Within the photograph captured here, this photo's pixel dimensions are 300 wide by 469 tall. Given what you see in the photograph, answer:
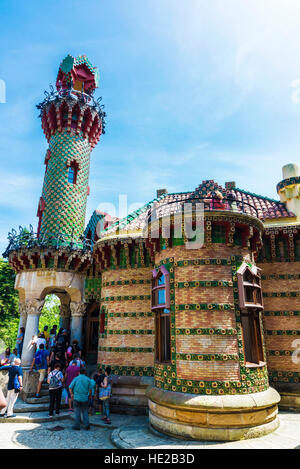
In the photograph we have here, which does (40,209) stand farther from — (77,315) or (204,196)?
(204,196)

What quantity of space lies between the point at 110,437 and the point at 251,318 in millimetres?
5024

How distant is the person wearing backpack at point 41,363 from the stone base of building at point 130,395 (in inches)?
100

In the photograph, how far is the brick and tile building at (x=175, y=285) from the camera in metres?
7.12

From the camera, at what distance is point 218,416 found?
6648 mm

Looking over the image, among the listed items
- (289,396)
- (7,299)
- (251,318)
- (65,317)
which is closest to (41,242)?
(65,317)

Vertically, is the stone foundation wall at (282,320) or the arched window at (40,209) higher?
the arched window at (40,209)

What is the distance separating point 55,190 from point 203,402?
11.4 metres

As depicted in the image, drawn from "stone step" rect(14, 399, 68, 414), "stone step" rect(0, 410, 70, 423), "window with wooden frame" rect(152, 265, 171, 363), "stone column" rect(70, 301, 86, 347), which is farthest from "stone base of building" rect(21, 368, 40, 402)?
"window with wooden frame" rect(152, 265, 171, 363)

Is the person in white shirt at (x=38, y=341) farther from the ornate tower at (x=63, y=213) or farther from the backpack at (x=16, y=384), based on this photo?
the backpack at (x=16, y=384)

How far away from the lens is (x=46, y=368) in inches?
406

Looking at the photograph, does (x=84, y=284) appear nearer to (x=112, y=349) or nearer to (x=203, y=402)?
(x=112, y=349)

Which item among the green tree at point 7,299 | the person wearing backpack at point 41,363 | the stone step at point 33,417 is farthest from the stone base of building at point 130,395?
the green tree at point 7,299

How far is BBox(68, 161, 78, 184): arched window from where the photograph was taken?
1476 centimetres

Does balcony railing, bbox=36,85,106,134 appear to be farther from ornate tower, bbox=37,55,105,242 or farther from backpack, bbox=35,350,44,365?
backpack, bbox=35,350,44,365
